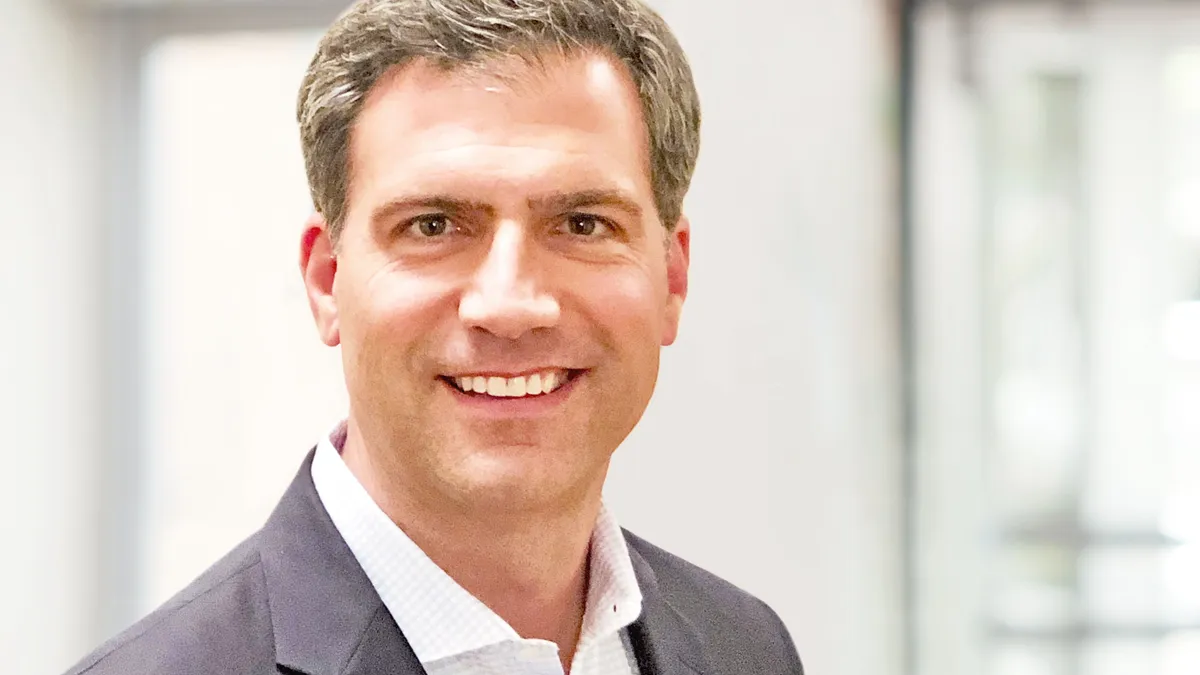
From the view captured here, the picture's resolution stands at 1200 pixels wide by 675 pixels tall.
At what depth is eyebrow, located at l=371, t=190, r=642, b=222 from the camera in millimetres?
1116

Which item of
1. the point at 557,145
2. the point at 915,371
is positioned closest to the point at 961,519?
the point at 915,371

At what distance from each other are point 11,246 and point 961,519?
165 cm

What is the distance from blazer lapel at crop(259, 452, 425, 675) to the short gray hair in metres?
0.28

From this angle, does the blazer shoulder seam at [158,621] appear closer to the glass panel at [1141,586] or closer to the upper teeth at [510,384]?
the upper teeth at [510,384]

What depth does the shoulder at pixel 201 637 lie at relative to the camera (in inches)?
41.4

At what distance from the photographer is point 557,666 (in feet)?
3.85

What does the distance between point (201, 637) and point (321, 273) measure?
373mm

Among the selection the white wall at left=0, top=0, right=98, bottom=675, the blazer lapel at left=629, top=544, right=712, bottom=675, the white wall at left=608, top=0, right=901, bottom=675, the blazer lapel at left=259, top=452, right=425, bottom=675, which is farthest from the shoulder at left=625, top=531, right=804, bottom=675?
the white wall at left=0, top=0, right=98, bottom=675

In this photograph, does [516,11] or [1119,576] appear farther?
[1119,576]

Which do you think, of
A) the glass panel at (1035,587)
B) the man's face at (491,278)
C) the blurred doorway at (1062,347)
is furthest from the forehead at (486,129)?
the glass panel at (1035,587)

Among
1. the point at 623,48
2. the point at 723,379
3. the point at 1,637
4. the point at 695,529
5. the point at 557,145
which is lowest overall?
the point at 1,637

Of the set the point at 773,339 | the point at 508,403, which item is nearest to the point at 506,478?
the point at 508,403

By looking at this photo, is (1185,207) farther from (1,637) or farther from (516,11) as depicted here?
(1,637)

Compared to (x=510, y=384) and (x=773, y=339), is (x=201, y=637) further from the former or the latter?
(x=773, y=339)
